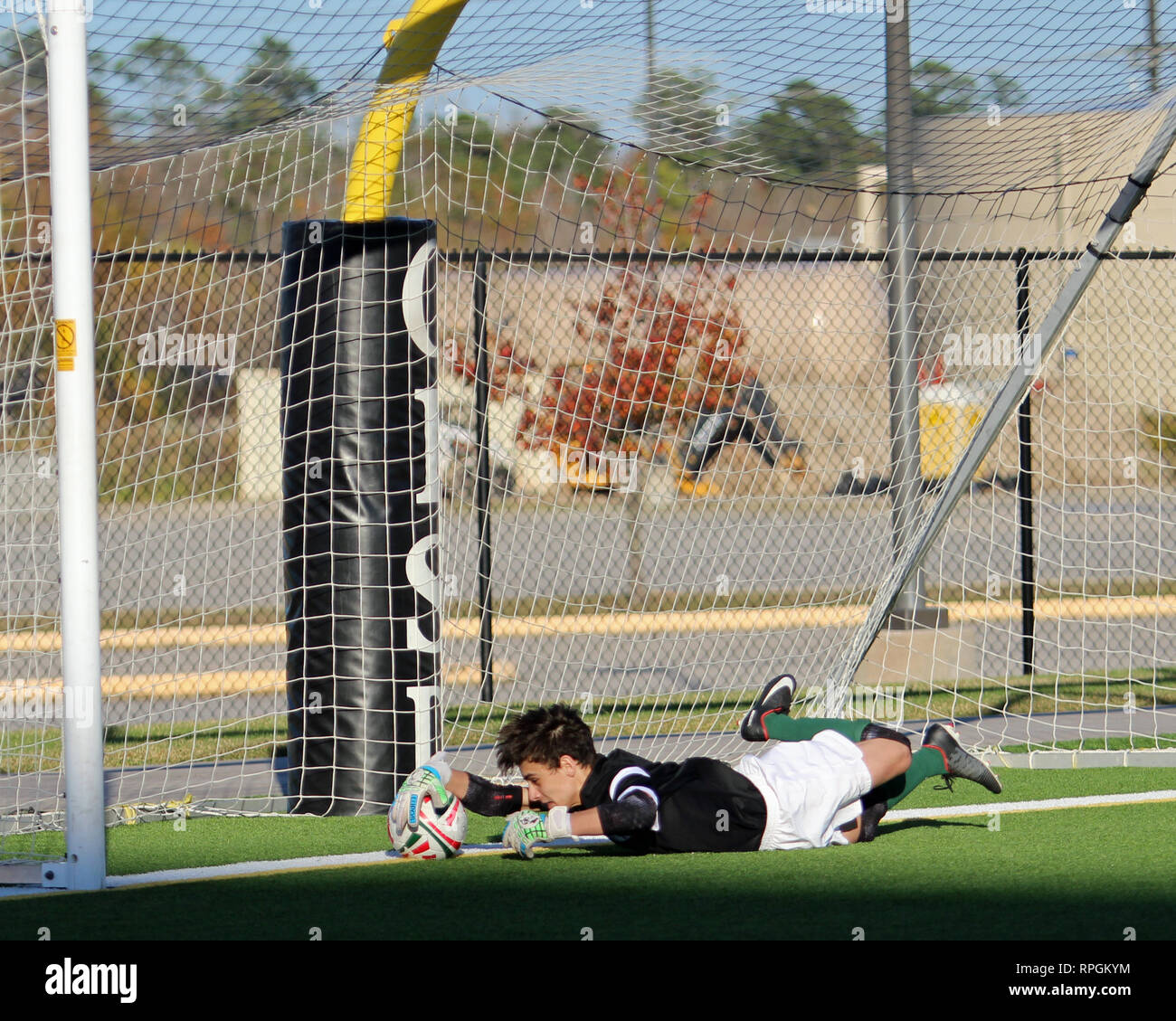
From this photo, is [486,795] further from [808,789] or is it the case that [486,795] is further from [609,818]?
[808,789]

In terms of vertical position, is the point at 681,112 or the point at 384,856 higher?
the point at 681,112

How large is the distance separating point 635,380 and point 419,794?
4.60 m

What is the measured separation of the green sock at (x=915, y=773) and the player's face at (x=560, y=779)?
3.83 feet

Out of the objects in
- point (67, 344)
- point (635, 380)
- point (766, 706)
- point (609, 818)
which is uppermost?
point (635, 380)

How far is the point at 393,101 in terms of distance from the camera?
19.5 feet

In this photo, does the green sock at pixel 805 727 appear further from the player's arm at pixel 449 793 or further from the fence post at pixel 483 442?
the fence post at pixel 483 442

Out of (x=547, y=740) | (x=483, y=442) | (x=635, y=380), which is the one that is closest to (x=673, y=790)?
(x=547, y=740)

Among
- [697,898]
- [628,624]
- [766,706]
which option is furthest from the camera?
[628,624]

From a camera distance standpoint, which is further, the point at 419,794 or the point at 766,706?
the point at 766,706

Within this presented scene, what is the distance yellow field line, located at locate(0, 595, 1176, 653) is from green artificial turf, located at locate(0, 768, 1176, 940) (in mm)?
2746

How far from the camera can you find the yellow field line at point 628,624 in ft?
27.8

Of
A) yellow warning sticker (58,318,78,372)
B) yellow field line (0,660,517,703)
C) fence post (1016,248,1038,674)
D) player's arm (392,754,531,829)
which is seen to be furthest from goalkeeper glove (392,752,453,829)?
fence post (1016,248,1038,674)

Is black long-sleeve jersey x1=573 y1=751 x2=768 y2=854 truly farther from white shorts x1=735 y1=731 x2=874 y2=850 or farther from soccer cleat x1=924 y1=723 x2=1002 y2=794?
soccer cleat x1=924 y1=723 x2=1002 y2=794

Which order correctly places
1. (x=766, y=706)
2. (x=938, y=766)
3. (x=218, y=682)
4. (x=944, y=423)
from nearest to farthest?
1. (x=938, y=766)
2. (x=766, y=706)
3. (x=944, y=423)
4. (x=218, y=682)
